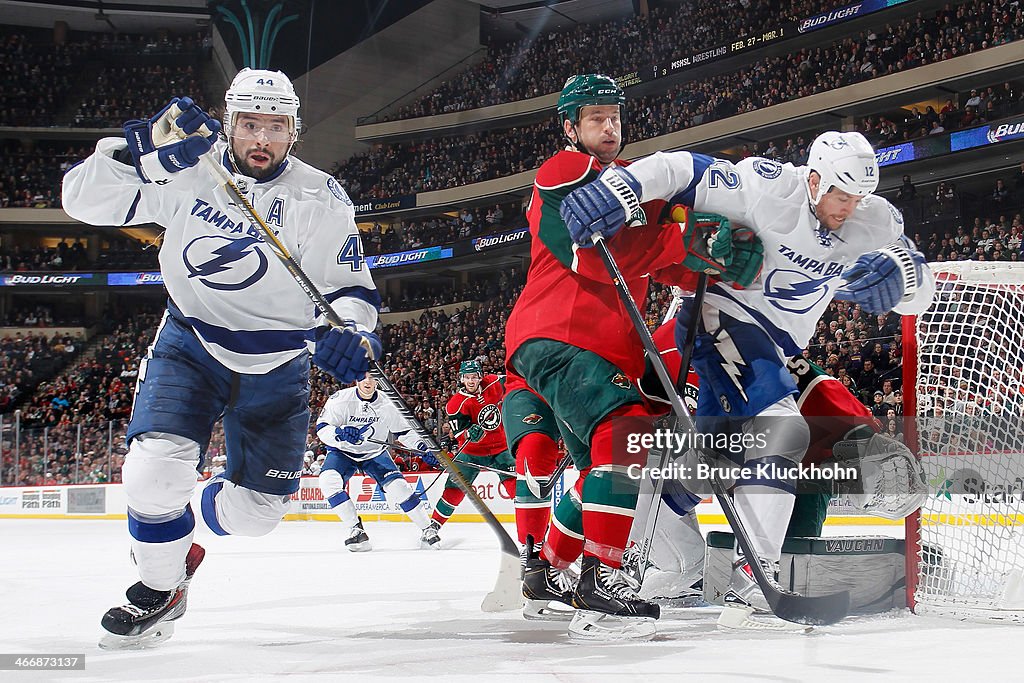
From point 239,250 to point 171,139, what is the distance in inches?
13.2

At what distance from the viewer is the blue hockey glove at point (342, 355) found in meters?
2.43

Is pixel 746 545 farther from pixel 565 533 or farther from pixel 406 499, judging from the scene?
pixel 406 499

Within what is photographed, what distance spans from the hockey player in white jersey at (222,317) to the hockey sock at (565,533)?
2.54ft

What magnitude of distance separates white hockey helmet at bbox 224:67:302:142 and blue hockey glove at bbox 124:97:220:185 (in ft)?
0.57

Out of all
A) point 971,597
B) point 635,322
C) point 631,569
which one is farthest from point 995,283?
point 631,569

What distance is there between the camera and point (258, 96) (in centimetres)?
262

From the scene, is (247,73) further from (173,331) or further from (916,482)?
(916,482)

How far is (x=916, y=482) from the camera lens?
291cm

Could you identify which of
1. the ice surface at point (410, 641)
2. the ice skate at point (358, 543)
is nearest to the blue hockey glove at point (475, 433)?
the ice skate at point (358, 543)

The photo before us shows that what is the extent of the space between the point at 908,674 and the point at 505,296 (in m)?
16.5

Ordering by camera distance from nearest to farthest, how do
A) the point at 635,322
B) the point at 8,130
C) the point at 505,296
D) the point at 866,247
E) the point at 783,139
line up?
the point at 635,322 → the point at 866,247 → the point at 783,139 → the point at 505,296 → the point at 8,130

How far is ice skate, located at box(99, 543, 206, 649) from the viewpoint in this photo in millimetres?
2400

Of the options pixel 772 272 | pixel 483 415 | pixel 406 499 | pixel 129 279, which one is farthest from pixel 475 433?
pixel 129 279

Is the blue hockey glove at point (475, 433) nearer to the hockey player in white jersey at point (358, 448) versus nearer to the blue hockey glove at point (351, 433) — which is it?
the hockey player in white jersey at point (358, 448)
